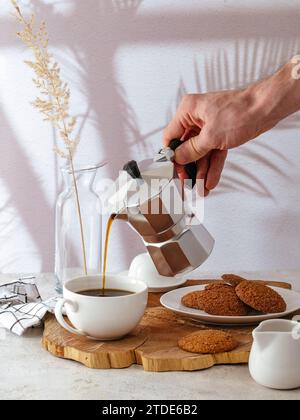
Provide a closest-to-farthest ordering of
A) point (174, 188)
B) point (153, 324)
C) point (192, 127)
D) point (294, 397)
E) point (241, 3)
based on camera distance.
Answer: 1. point (294, 397)
2. point (174, 188)
3. point (153, 324)
4. point (192, 127)
5. point (241, 3)

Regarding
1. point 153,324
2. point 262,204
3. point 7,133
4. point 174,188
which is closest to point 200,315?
point 153,324

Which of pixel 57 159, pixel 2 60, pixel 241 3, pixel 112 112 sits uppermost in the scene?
pixel 241 3

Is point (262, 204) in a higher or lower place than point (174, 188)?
lower

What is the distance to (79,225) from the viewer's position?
154cm

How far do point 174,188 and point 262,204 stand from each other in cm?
111

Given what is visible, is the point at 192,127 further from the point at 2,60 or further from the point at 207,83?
→ the point at 2,60

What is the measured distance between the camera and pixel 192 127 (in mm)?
1593

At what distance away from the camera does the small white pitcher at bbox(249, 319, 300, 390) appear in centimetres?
110

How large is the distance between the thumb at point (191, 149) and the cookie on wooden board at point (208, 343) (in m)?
0.36

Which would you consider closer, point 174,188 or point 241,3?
point 174,188

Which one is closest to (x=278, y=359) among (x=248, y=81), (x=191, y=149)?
(x=191, y=149)

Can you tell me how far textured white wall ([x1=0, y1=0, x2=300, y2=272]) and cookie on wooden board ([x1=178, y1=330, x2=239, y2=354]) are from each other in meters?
1.13

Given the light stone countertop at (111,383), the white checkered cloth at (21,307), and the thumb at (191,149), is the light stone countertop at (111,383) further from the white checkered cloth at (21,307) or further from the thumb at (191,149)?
the thumb at (191,149)

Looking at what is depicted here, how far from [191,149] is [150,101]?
891mm
